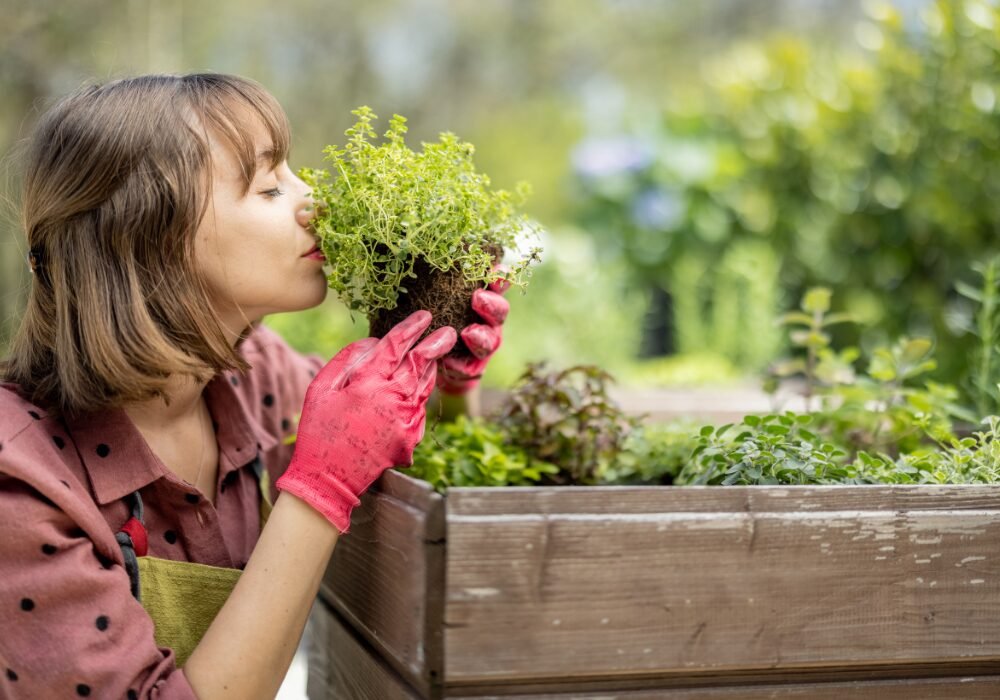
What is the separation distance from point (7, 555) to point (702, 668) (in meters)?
0.83

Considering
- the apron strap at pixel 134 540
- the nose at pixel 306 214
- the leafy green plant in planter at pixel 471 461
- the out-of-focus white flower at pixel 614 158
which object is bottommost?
the apron strap at pixel 134 540

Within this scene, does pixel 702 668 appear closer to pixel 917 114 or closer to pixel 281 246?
pixel 281 246

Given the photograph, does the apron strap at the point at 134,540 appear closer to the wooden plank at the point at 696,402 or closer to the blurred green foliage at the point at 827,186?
the wooden plank at the point at 696,402

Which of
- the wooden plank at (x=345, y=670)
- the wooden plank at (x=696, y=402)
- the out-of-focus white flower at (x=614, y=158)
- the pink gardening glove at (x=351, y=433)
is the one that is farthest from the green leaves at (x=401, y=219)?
the out-of-focus white flower at (x=614, y=158)

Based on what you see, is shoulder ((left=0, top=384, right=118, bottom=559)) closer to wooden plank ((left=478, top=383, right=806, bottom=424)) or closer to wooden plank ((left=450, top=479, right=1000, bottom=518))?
wooden plank ((left=450, top=479, right=1000, bottom=518))

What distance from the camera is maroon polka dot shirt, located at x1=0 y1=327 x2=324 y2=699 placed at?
3.76 feet

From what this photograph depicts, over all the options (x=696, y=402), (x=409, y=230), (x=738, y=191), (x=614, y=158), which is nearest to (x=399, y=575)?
(x=409, y=230)

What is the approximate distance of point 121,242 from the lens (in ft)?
4.40

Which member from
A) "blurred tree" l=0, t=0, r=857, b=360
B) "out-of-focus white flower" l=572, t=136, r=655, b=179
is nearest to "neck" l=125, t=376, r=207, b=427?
"out-of-focus white flower" l=572, t=136, r=655, b=179

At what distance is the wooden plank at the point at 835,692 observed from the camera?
1.10 meters

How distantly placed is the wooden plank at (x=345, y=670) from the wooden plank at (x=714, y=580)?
20cm

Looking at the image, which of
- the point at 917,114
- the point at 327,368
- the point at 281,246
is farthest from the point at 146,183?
the point at 917,114

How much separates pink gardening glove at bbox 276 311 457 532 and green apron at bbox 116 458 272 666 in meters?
0.24

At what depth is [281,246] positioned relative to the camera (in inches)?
56.3
